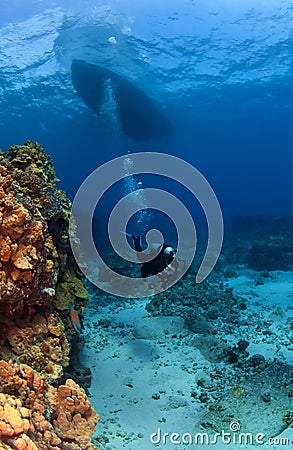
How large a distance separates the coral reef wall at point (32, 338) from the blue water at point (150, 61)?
50.8ft

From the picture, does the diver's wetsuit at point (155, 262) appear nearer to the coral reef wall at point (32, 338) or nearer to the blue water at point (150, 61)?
the coral reef wall at point (32, 338)

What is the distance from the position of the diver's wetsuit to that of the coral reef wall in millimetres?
1102

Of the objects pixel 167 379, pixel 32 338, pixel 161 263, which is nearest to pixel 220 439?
pixel 167 379

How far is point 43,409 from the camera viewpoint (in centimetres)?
272

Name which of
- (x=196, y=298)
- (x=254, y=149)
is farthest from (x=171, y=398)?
(x=254, y=149)

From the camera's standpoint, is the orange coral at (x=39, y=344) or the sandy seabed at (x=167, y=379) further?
the sandy seabed at (x=167, y=379)

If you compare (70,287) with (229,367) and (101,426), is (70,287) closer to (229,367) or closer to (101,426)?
(101,426)

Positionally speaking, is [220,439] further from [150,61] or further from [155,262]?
[150,61]

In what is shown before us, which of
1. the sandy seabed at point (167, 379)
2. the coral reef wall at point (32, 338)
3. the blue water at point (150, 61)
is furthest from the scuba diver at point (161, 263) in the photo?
the blue water at point (150, 61)

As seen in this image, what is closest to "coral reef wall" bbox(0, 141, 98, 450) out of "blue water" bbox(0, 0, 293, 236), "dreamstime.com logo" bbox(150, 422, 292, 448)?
"dreamstime.com logo" bbox(150, 422, 292, 448)

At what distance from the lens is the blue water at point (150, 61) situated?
55.8 ft

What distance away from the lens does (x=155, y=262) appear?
14.7ft

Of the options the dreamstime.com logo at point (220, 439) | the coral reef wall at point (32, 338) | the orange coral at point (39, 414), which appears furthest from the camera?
the dreamstime.com logo at point (220, 439)

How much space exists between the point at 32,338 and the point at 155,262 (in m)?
1.75
